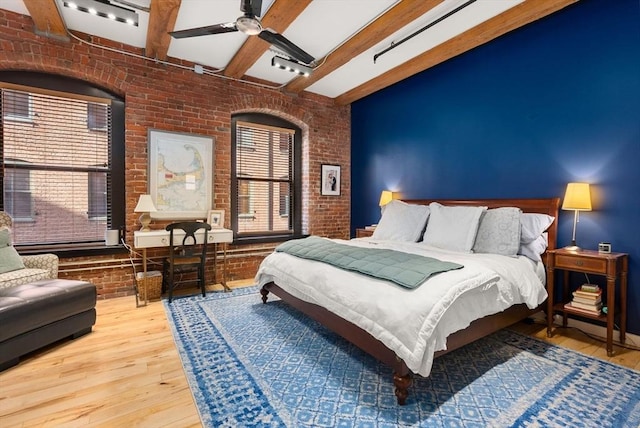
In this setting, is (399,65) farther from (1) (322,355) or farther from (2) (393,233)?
(1) (322,355)

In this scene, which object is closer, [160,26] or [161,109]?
[160,26]

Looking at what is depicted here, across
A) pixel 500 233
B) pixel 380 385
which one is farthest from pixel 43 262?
pixel 500 233

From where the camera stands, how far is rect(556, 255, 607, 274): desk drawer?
2.38m

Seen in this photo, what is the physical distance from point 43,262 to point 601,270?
4941mm

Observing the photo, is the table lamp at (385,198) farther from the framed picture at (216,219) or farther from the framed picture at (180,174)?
the framed picture at (180,174)

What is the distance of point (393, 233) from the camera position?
12.4 ft

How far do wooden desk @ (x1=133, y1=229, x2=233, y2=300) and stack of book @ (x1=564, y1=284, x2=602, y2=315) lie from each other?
3638 millimetres

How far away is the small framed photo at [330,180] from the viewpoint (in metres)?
5.34

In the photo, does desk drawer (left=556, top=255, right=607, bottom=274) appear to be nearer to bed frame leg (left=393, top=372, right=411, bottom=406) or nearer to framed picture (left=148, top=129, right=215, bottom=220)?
bed frame leg (left=393, top=372, right=411, bottom=406)

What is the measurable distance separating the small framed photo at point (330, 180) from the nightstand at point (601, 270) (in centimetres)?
339

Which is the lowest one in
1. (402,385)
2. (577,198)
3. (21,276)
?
(402,385)

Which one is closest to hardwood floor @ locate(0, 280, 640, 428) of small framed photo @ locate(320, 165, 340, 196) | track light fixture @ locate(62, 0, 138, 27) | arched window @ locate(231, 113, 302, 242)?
arched window @ locate(231, 113, 302, 242)

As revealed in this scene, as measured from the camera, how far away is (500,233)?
114 inches

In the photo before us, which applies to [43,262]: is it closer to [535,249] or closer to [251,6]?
[251,6]
